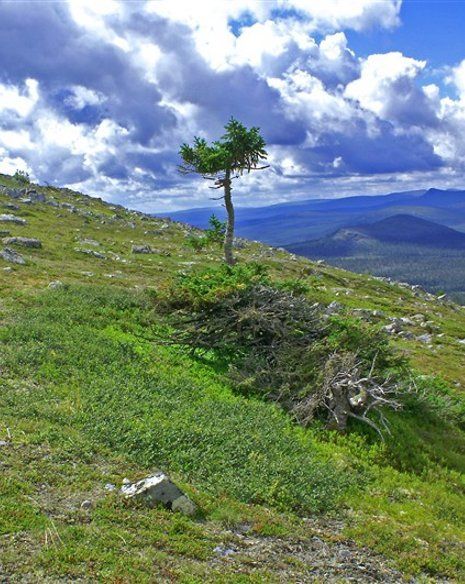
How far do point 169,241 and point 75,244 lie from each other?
121ft

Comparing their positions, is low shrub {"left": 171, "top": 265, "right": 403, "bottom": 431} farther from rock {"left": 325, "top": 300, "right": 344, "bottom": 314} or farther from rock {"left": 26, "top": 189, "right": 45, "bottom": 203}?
rock {"left": 26, "top": 189, "right": 45, "bottom": 203}

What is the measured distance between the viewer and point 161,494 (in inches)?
415

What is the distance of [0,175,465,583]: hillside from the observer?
9.12 metres

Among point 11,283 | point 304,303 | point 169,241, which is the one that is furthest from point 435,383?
point 169,241

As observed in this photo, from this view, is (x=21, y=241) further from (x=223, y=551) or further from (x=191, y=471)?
(x=223, y=551)

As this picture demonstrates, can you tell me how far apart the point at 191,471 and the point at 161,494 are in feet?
6.36

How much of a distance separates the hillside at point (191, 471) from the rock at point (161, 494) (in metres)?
0.26

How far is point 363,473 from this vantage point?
48.8 feet

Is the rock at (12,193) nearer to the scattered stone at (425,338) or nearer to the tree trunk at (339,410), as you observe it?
the scattered stone at (425,338)

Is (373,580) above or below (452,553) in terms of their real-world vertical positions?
above

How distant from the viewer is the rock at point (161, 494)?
10438 millimetres

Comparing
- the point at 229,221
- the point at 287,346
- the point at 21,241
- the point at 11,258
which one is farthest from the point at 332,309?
the point at 21,241

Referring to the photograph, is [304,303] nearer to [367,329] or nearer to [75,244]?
[367,329]

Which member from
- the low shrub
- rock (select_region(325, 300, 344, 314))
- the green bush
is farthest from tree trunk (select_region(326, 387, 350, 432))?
rock (select_region(325, 300, 344, 314))
